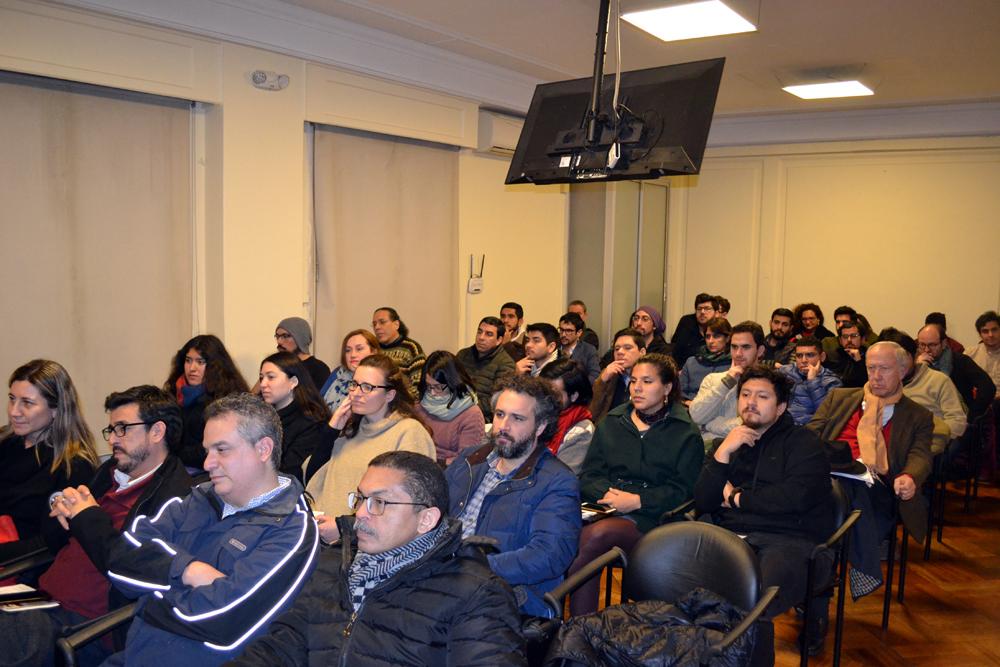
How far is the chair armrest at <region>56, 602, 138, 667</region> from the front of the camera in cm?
219

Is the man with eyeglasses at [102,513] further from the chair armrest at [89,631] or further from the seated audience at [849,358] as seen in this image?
the seated audience at [849,358]

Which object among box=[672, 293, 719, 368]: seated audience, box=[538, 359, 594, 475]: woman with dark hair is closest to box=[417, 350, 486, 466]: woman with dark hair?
box=[538, 359, 594, 475]: woman with dark hair

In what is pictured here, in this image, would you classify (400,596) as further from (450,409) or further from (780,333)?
(780,333)

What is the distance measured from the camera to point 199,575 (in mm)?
2174

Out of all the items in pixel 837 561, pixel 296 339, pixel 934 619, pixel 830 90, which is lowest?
pixel 934 619

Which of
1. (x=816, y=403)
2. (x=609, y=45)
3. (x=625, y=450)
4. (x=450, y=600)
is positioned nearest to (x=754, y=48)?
(x=609, y=45)

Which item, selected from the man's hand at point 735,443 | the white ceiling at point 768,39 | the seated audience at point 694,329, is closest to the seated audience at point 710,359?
the white ceiling at point 768,39

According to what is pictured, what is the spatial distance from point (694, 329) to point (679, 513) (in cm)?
538

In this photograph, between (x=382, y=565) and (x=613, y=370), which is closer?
(x=382, y=565)

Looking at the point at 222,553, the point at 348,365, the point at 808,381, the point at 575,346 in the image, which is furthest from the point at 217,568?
the point at 575,346

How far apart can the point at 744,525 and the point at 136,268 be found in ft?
12.2

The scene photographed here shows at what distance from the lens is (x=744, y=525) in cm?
338

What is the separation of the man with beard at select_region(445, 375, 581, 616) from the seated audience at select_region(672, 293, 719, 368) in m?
5.29

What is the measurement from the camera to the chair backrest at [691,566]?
2494 millimetres
